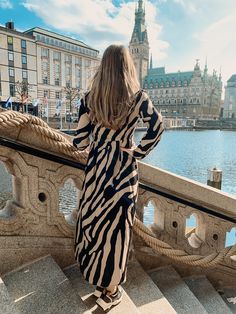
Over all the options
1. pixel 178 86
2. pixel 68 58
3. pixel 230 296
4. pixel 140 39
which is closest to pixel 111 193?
pixel 230 296

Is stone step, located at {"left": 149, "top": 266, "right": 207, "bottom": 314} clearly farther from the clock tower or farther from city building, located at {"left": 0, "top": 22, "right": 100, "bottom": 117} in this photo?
the clock tower

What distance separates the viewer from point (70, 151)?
2.08 meters

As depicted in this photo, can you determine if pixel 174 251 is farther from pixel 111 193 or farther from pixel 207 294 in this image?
pixel 111 193

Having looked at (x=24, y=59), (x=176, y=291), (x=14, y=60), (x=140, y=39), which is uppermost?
(x=140, y=39)

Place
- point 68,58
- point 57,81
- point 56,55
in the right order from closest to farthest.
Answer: point 56,55, point 57,81, point 68,58

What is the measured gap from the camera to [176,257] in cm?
252

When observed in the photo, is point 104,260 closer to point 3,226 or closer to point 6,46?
point 3,226

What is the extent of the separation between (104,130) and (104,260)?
3.01ft

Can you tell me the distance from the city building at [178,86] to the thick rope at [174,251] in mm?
103474

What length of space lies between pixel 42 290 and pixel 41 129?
1153 mm

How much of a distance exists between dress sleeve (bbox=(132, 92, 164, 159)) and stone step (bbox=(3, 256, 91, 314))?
3.53 ft

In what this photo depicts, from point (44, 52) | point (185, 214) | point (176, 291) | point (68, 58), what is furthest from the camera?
point (68, 58)

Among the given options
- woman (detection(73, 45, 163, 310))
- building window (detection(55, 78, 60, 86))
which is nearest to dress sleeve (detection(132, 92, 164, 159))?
woman (detection(73, 45, 163, 310))

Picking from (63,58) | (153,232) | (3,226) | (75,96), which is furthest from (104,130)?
(63,58)
